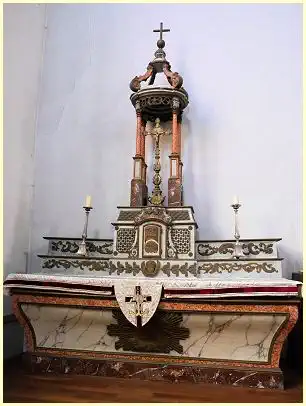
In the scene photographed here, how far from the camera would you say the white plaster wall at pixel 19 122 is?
431 cm

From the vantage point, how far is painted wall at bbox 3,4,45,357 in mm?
4254

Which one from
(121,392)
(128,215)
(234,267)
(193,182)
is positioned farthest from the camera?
(193,182)

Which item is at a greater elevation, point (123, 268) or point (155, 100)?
point (155, 100)

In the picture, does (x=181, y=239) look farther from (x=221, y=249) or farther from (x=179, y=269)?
(x=221, y=249)

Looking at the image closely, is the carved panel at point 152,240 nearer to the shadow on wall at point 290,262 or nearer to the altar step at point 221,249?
the altar step at point 221,249

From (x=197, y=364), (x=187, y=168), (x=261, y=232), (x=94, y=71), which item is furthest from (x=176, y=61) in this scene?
(x=197, y=364)

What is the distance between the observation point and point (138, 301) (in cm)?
315

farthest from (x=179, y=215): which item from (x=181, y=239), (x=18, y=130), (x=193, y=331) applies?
(x=18, y=130)

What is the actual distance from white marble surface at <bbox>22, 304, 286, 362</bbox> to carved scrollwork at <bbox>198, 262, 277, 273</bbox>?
52 cm

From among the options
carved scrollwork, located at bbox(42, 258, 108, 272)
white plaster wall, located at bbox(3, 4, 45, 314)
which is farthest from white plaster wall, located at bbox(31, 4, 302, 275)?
carved scrollwork, located at bbox(42, 258, 108, 272)

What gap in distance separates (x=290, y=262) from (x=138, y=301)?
193 centimetres

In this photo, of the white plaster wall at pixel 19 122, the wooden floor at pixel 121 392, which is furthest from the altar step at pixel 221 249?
the wooden floor at pixel 121 392

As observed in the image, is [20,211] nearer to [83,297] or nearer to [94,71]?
[83,297]

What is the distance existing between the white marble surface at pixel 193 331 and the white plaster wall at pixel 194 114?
124 centimetres
